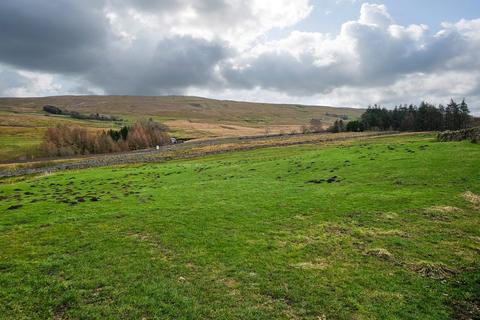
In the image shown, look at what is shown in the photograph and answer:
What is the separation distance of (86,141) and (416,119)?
139m

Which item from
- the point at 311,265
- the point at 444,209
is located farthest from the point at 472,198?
the point at 311,265

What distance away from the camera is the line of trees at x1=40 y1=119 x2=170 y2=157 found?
111500 mm

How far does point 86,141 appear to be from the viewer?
11812cm

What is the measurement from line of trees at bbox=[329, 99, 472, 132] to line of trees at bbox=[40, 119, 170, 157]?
93.7m

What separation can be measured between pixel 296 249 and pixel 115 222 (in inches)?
460

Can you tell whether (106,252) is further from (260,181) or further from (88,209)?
(260,181)

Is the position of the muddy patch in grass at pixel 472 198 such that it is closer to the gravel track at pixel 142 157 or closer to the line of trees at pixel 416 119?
the gravel track at pixel 142 157

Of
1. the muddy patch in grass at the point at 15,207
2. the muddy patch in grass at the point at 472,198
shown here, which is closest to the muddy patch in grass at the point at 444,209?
the muddy patch in grass at the point at 472,198

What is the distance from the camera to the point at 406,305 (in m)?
11.2

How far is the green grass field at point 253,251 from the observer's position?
36.4ft

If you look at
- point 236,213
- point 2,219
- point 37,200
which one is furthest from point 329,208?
point 37,200

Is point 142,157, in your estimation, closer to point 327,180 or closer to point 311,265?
point 327,180

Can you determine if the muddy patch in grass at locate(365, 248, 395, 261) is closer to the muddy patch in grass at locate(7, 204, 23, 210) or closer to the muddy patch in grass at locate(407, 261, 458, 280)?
the muddy patch in grass at locate(407, 261, 458, 280)

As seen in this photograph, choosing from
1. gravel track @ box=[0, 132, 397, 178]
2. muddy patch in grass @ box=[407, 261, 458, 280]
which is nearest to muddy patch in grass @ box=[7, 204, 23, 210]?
muddy patch in grass @ box=[407, 261, 458, 280]
